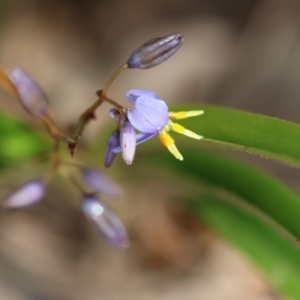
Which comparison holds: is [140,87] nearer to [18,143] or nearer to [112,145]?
[18,143]

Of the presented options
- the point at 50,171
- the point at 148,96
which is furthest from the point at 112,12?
the point at 148,96

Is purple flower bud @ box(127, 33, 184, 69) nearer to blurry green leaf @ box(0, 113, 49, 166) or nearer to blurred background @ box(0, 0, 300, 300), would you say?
blurry green leaf @ box(0, 113, 49, 166)

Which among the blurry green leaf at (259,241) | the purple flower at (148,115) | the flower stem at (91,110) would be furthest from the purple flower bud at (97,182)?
the blurry green leaf at (259,241)

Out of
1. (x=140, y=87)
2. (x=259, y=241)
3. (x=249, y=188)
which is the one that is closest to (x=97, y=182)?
(x=249, y=188)

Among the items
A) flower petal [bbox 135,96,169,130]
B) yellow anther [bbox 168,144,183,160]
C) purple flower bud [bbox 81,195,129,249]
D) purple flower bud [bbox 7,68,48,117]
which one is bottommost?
purple flower bud [bbox 81,195,129,249]

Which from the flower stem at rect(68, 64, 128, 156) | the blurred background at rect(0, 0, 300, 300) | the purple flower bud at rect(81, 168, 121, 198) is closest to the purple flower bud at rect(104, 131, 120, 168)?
the flower stem at rect(68, 64, 128, 156)

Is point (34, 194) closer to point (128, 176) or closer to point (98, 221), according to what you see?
point (98, 221)
